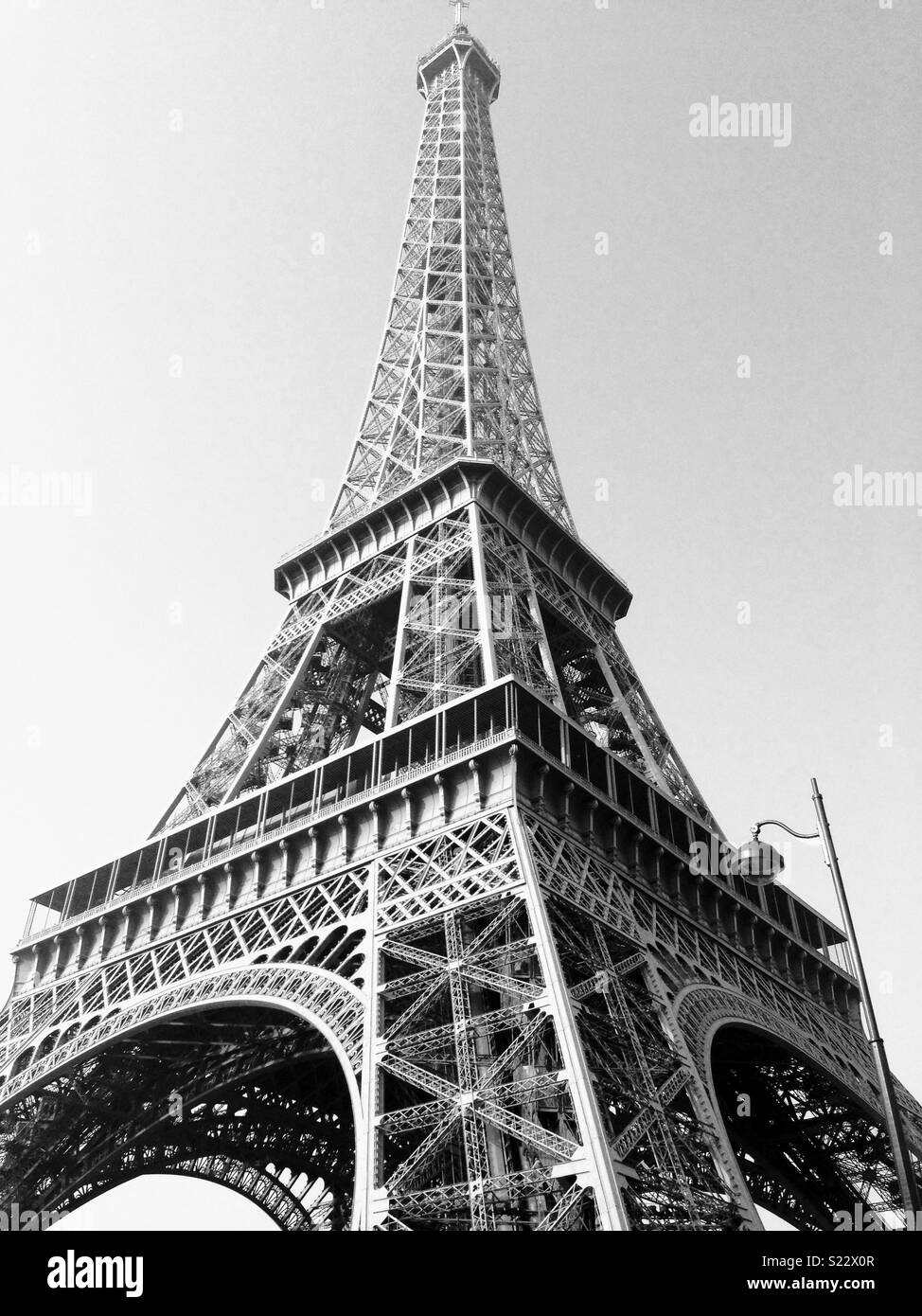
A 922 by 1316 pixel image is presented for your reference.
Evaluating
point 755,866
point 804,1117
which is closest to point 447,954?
point 755,866

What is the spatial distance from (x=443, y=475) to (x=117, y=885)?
18433 millimetres

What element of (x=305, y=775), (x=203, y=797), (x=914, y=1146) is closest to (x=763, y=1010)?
(x=914, y=1146)

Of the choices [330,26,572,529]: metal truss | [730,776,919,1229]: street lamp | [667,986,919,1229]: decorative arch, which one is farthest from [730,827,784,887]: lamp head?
[330,26,572,529]: metal truss

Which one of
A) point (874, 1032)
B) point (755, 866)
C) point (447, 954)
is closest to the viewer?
point (874, 1032)

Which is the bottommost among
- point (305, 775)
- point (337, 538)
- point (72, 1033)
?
point (72, 1033)

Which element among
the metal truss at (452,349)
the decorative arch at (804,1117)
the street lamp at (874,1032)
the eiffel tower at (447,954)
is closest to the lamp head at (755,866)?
the eiffel tower at (447,954)

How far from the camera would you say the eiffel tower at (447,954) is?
22594 millimetres

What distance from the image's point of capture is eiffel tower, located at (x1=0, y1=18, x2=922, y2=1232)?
22.6m

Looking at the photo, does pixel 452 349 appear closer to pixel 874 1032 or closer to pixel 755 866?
pixel 755 866

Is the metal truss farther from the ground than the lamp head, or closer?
farther from the ground

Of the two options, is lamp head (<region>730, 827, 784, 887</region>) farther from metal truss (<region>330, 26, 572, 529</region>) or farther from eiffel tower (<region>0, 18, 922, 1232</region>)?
metal truss (<region>330, 26, 572, 529</region>)

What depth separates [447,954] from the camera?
26.0m

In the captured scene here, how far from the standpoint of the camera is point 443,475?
44750 mm
